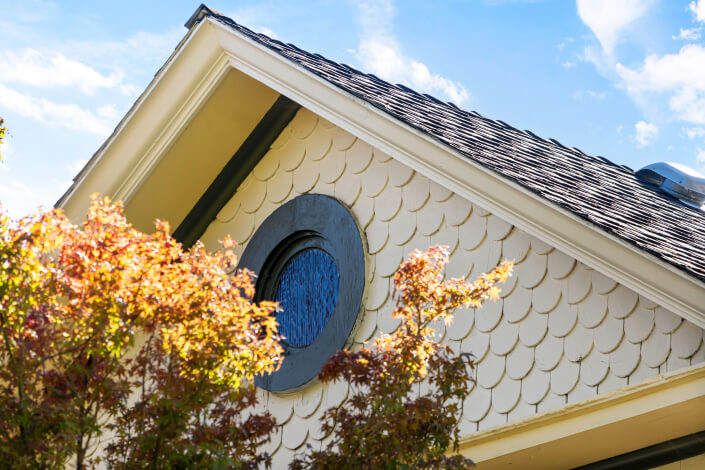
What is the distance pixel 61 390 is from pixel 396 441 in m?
1.28

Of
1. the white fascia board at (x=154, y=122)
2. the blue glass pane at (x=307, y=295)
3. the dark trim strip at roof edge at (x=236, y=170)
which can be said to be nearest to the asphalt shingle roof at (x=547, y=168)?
the white fascia board at (x=154, y=122)

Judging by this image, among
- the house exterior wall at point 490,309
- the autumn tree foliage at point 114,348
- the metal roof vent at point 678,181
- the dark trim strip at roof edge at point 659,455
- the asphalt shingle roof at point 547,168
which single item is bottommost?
the autumn tree foliage at point 114,348

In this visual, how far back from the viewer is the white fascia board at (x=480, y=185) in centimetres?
374

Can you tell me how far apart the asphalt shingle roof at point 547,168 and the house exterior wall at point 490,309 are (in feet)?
1.13

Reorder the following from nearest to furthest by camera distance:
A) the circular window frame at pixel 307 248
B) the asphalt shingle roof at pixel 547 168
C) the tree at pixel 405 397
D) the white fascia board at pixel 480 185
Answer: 1. the tree at pixel 405 397
2. the white fascia board at pixel 480 185
3. the asphalt shingle roof at pixel 547 168
4. the circular window frame at pixel 307 248

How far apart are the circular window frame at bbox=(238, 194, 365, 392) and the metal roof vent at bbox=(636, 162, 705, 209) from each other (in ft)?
11.2

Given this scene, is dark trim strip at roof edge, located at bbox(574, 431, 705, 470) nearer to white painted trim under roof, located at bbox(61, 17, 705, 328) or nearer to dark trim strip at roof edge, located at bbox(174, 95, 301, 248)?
white painted trim under roof, located at bbox(61, 17, 705, 328)

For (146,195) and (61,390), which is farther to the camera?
(146,195)

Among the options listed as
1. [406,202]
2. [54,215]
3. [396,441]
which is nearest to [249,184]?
[406,202]

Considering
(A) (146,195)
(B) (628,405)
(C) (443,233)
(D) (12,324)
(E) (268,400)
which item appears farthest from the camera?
(A) (146,195)

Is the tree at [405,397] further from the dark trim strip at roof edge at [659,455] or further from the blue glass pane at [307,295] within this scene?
the blue glass pane at [307,295]

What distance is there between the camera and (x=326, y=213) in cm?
621

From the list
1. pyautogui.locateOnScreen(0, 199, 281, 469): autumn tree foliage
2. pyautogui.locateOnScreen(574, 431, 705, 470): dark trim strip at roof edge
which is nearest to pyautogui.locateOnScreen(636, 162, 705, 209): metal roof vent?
pyautogui.locateOnScreen(574, 431, 705, 470): dark trim strip at roof edge

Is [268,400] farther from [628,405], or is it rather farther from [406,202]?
[628,405]
